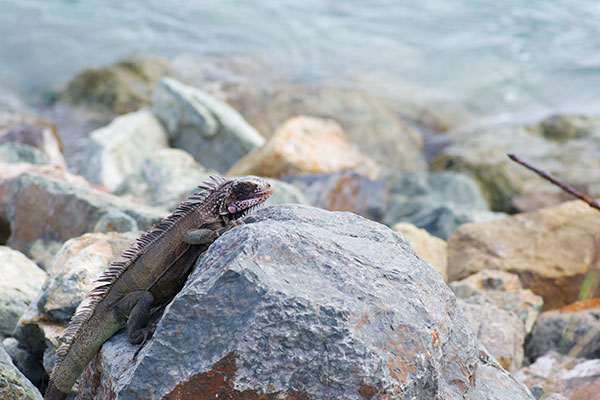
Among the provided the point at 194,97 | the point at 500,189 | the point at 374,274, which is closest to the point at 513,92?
the point at 500,189

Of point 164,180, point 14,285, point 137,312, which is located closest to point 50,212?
point 14,285

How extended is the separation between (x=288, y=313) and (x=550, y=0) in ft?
81.7

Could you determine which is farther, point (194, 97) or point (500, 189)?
point (500, 189)

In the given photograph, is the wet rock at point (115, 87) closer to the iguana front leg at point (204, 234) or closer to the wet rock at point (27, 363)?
the wet rock at point (27, 363)

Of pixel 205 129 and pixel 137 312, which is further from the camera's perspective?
pixel 205 129

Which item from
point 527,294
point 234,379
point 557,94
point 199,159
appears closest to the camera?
point 234,379

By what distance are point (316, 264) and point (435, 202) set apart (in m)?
6.97

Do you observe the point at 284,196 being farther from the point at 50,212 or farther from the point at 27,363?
the point at 27,363

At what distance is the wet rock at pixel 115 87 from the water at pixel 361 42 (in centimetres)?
151

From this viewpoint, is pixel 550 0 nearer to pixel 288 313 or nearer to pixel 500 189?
pixel 500 189

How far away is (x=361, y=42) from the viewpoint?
895 inches

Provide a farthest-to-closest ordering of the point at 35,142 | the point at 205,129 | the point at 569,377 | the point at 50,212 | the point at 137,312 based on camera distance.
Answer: the point at 205,129 → the point at 35,142 → the point at 50,212 → the point at 569,377 → the point at 137,312

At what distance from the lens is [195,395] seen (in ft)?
10.0

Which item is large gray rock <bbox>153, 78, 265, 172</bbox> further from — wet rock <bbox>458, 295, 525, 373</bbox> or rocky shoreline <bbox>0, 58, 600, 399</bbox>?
wet rock <bbox>458, 295, 525, 373</bbox>
